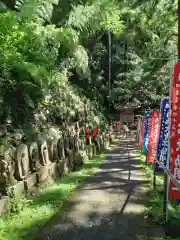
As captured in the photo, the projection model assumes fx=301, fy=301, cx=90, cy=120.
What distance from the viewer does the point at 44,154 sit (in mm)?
6602

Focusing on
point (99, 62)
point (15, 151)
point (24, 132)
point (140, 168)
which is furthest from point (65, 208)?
point (99, 62)

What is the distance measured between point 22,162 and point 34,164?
0.61 meters

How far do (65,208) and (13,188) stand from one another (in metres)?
0.96

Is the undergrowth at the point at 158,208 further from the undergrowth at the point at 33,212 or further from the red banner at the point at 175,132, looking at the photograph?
the undergrowth at the point at 33,212

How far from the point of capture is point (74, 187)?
260 inches

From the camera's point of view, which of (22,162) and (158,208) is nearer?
(158,208)

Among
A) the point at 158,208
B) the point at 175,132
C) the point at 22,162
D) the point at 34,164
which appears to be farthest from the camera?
the point at 34,164

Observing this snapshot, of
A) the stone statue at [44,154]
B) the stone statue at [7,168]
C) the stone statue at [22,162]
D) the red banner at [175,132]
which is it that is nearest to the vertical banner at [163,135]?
the red banner at [175,132]

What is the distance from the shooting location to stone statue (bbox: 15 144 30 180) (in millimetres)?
5227

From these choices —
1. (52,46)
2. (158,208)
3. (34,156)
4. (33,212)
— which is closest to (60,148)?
(34,156)

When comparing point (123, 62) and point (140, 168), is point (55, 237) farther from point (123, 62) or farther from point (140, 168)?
point (123, 62)

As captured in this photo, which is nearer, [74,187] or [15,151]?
[15,151]

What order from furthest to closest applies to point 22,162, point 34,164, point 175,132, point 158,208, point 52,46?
point 52,46
point 34,164
point 22,162
point 158,208
point 175,132

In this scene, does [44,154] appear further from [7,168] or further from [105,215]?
[105,215]
